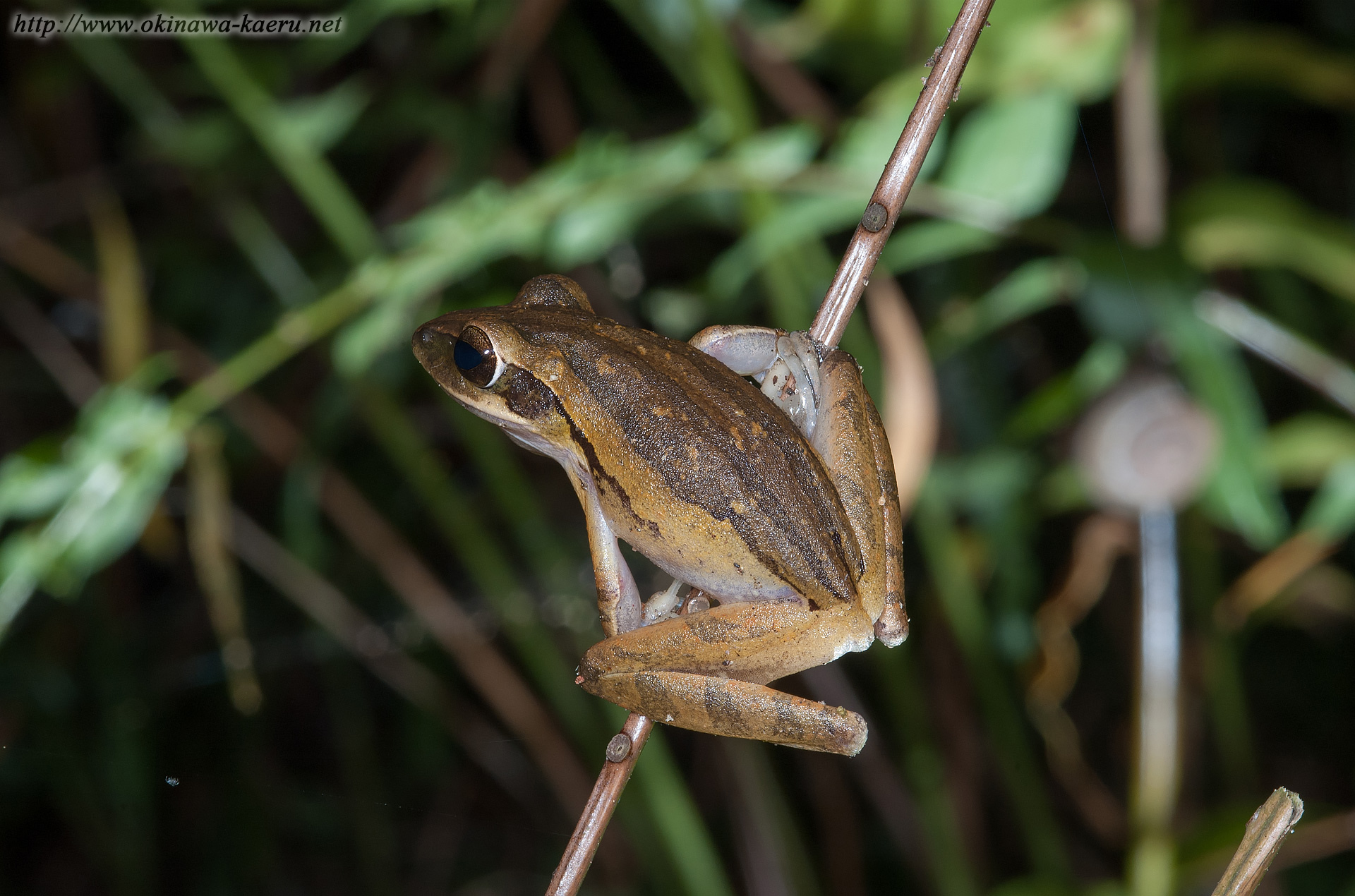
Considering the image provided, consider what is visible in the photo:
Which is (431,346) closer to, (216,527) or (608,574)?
(608,574)


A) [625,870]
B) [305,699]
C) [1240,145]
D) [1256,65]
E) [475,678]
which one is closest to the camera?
[1256,65]

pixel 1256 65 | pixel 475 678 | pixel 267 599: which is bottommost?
pixel 475 678

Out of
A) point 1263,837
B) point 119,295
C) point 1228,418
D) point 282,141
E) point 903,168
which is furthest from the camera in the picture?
point 119,295

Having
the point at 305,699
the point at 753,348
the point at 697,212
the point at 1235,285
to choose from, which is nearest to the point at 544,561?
the point at 697,212

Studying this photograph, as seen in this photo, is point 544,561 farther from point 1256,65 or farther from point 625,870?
point 1256,65

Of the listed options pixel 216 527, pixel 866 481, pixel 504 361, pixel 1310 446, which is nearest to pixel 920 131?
pixel 866 481

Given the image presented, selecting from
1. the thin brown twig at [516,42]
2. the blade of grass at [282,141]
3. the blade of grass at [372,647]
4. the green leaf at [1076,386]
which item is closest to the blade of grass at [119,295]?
the blade of grass at [372,647]

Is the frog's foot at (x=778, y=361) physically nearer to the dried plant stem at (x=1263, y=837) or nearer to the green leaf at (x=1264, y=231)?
the dried plant stem at (x=1263, y=837)
